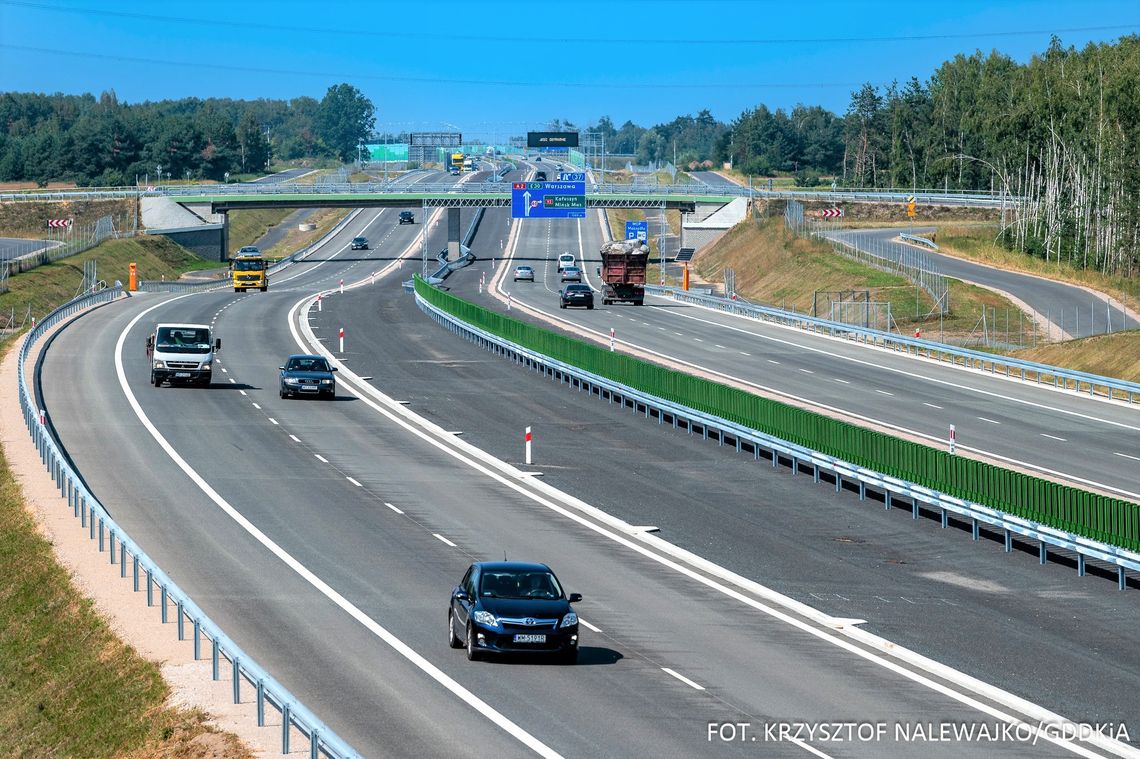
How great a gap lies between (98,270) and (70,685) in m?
108

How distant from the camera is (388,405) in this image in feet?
177

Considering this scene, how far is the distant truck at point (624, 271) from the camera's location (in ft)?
313

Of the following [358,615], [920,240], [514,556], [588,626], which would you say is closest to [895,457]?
[514,556]

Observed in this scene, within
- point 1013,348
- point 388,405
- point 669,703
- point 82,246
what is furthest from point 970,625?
point 82,246

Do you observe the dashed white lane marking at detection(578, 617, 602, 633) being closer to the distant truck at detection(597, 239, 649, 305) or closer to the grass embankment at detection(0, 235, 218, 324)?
the distant truck at detection(597, 239, 649, 305)

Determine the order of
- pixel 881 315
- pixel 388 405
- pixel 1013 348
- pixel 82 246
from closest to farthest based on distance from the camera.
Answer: pixel 388 405, pixel 1013 348, pixel 881 315, pixel 82 246

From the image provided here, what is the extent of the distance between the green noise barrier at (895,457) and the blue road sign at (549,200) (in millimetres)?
77237

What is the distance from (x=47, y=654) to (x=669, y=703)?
1115 centimetres

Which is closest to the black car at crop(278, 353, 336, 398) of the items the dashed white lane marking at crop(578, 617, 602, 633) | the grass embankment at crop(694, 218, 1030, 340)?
the dashed white lane marking at crop(578, 617, 602, 633)

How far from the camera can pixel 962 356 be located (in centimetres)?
6738

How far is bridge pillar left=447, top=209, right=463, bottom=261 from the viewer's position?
158375 millimetres

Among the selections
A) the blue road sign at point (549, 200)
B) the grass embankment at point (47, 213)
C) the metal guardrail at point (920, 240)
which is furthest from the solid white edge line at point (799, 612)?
the grass embankment at point (47, 213)

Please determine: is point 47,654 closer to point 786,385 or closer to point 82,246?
point 786,385

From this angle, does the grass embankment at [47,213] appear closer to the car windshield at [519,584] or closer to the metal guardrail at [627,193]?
the metal guardrail at [627,193]
